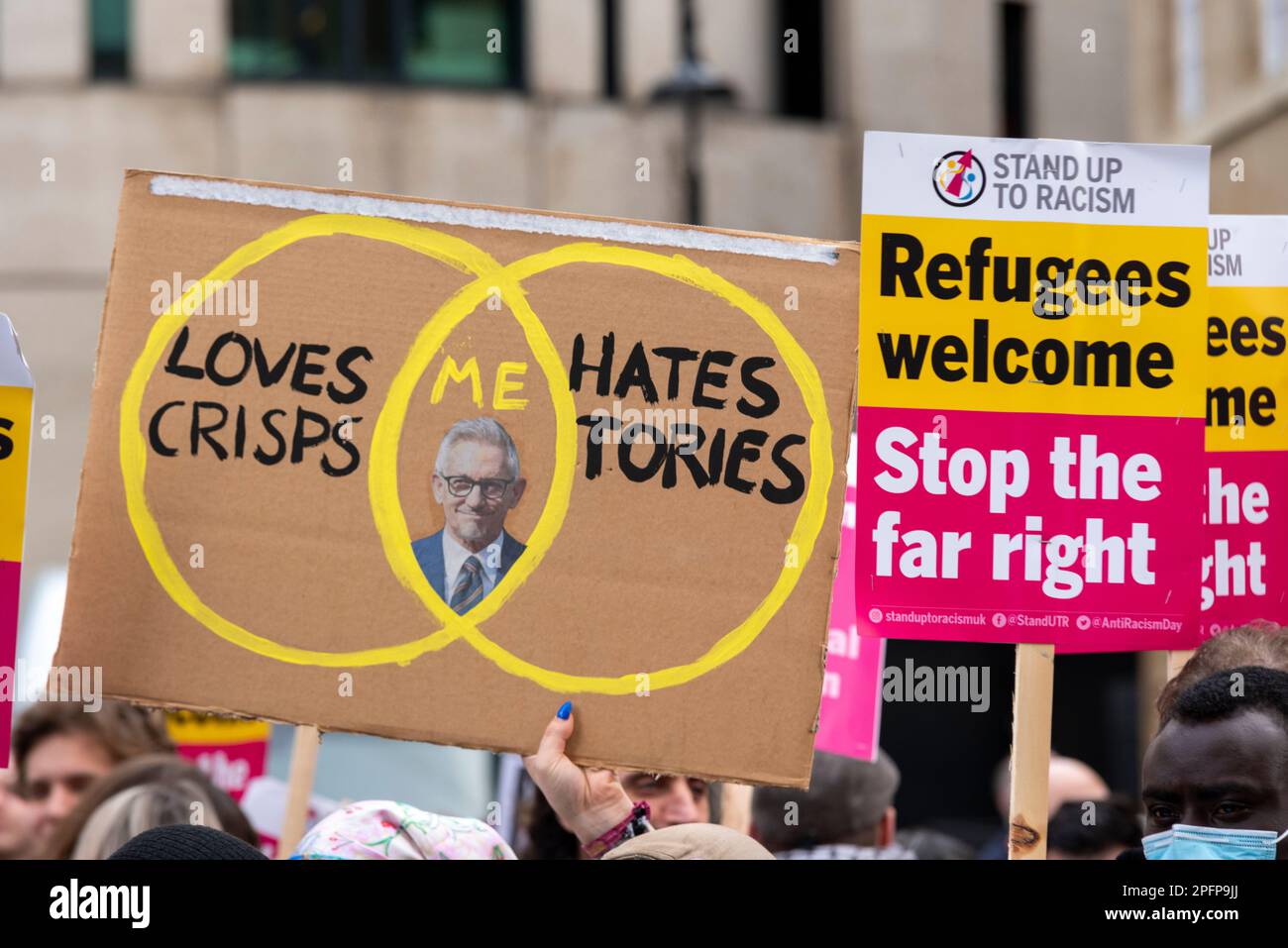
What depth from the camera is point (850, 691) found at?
4.40 meters

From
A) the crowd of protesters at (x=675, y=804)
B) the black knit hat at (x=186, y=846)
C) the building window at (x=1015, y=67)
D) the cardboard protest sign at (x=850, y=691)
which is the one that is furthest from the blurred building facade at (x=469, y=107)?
the black knit hat at (x=186, y=846)

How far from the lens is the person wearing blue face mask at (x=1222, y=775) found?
2.65 m

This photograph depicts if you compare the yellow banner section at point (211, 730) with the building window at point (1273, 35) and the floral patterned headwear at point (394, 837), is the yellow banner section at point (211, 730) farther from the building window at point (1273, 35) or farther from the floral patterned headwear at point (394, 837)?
the building window at point (1273, 35)

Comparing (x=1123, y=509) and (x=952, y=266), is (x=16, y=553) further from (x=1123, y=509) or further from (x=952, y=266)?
(x=1123, y=509)

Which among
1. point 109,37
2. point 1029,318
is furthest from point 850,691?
point 109,37

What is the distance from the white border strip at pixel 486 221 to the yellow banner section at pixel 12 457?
43cm

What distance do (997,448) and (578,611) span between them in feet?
2.66

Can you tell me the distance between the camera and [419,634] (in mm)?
3074

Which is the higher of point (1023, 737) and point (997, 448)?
point (997, 448)

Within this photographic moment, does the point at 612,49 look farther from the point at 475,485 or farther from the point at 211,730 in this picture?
the point at 475,485

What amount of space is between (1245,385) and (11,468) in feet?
7.50

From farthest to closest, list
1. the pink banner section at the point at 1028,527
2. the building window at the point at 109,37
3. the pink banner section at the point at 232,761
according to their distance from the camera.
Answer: the building window at the point at 109,37
the pink banner section at the point at 232,761
the pink banner section at the point at 1028,527
